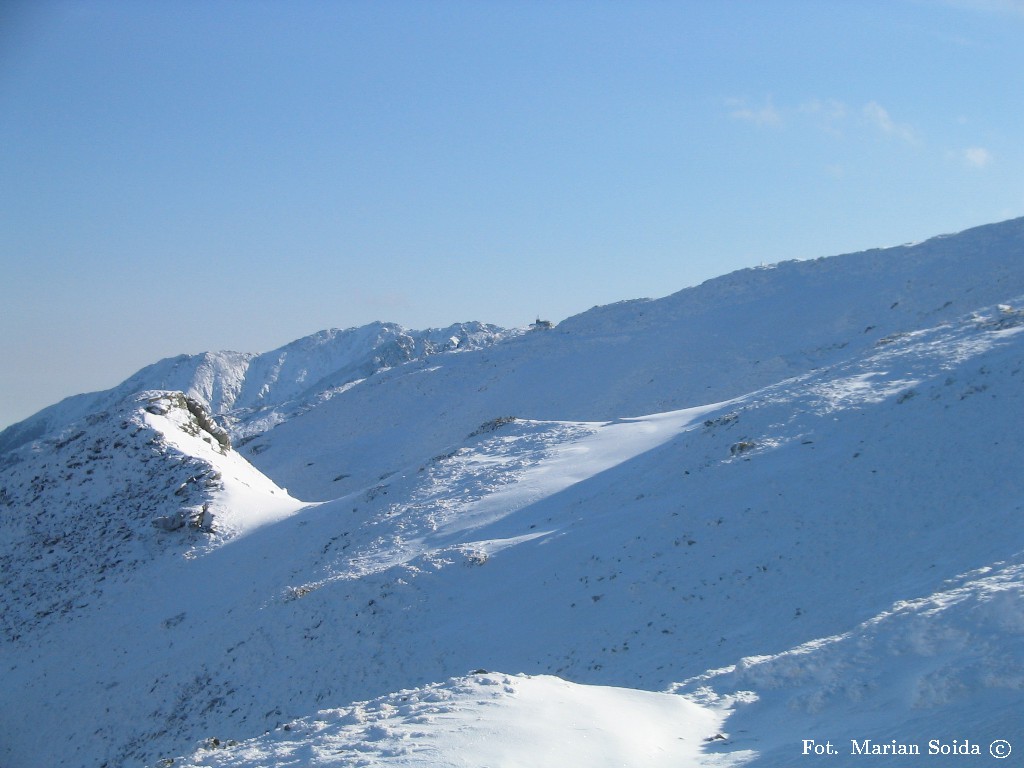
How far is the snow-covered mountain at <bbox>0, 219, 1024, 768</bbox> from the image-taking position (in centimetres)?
1015

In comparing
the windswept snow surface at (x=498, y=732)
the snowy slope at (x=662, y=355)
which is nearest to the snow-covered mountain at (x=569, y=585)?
the windswept snow surface at (x=498, y=732)

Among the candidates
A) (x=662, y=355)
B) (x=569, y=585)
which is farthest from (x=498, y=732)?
(x=662, y=355)

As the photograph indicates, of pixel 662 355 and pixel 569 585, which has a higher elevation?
pixel 662 355

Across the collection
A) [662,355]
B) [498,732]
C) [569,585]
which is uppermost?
[662,355]

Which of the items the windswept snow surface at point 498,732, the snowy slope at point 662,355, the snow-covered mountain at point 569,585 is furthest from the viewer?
the snowy slope at point 662,355

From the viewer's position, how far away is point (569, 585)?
19.5 metres

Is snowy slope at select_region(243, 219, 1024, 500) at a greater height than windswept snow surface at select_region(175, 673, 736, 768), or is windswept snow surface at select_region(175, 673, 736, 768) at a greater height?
snowy slope at select_region(243, 219, 1024, 500)

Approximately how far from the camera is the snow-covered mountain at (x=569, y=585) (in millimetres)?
10148

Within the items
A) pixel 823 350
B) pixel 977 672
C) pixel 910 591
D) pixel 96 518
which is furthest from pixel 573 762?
pixel 823 350

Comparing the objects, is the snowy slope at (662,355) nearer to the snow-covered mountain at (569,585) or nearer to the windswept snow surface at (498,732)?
the snow-covered mountain at (569,585)

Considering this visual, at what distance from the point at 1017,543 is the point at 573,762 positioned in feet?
33.1

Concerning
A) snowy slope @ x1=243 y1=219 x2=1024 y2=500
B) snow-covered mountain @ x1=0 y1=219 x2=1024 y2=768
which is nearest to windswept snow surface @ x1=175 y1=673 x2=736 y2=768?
snow-covered mountain @ x1=0 y1=219 x2=1024 y2=768

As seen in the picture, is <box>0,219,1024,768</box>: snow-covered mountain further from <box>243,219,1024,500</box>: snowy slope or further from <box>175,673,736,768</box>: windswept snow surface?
<box>243,219,1024,500</box>: snowy slope

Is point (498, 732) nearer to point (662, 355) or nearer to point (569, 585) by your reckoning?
point (569, 585)
